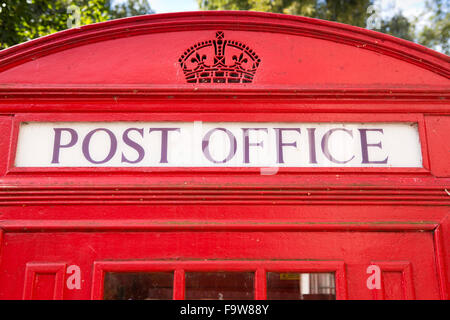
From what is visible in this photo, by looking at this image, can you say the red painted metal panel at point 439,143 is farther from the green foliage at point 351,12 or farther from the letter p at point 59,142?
the green foliage at point 351,12

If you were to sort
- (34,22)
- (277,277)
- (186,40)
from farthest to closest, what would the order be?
1. (34,22)
2. (186,40)
3. (277,277)

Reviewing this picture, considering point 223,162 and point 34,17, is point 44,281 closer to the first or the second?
point 223,162

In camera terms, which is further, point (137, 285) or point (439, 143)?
point (439, 143)

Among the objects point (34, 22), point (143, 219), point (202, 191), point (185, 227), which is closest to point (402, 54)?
point (202, 191)

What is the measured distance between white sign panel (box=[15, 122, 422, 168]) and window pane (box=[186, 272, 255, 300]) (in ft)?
1.43

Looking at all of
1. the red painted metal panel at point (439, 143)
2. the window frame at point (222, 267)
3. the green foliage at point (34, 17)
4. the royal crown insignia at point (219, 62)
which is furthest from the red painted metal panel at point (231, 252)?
the green foliage at point (34, 17)

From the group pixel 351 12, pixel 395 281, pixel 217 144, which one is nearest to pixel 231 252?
pixel 217 144

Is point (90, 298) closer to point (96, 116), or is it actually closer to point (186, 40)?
point (96, 116)

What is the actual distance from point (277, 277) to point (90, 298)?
2.33ft

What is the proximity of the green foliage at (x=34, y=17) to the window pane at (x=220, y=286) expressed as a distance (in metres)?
4.05

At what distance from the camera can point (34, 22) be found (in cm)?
638

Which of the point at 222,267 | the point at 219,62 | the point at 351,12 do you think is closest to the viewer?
the point at 222,267

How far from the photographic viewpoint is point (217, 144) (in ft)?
5.98

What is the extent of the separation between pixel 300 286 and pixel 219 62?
986 mm
